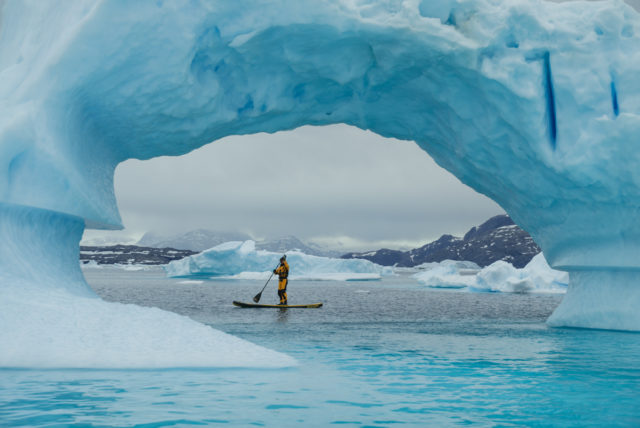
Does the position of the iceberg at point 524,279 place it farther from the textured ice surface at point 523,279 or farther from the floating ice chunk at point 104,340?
the floating ice chunk at point 104,340

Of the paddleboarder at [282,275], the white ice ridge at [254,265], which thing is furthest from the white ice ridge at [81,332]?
the white ice ridge at [254,265]

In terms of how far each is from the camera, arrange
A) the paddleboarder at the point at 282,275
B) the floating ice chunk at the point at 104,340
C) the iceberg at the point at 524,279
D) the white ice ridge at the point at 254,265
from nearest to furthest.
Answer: the floating ice chunk at the point at 104,340 → the paddleboarder at the point at 282,275 → the iceberg at the point at 524,279 → the white ice ridge at the point at 254,265

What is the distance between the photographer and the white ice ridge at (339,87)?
886 cm


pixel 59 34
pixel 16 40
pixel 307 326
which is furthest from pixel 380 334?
pixel 16 40

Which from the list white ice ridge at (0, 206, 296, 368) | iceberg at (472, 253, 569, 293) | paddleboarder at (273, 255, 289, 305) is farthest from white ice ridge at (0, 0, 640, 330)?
iceberg at (472, 253, 569, 293)

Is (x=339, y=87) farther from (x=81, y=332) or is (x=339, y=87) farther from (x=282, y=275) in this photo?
(x=282, y=275)

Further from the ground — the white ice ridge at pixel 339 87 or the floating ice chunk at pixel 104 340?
the white ice ridge at pixel 339 87

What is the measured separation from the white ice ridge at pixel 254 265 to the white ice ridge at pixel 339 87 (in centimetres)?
3812

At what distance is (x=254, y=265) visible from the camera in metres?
54.4

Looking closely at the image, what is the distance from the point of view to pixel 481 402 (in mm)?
5391

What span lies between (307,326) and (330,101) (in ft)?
15.1

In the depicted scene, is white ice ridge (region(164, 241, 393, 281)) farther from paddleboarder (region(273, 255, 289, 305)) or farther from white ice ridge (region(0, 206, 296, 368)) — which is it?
white ice ridge (region(0, 206, 296, 368))

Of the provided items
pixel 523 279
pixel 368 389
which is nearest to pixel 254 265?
pixel 523 279

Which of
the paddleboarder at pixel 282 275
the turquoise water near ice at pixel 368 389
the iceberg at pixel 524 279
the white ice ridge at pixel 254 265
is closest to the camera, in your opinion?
the turquoise water near ice at pixel 368 389
